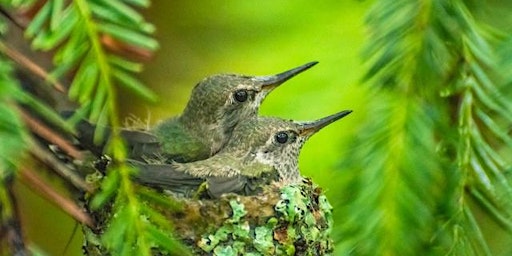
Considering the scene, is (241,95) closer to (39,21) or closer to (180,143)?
(180,143)

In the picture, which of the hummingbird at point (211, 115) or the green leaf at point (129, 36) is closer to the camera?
the green leaf at point (129, 36)

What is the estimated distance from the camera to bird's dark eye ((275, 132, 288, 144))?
0.95 meters

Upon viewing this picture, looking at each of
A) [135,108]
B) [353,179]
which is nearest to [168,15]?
[135,108]

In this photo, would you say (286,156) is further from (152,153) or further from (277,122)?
(152,153)

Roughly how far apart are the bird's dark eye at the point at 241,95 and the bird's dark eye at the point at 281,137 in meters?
0.05

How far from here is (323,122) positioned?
0.84m

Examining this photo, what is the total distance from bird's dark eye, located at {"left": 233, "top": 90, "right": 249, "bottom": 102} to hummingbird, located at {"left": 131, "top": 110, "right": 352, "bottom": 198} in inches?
1.0

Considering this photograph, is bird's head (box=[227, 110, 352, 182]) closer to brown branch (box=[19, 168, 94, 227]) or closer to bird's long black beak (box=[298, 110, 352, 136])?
bird's long black beak (box=[298, 110, 352, 136])

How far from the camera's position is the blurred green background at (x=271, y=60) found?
0.83 meters

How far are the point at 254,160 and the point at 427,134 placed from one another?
382mm

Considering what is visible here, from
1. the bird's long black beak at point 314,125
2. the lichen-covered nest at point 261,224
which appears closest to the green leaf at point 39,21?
the bird's long black beak at point 314,125

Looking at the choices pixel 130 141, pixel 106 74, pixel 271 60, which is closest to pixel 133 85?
pixel 106 74

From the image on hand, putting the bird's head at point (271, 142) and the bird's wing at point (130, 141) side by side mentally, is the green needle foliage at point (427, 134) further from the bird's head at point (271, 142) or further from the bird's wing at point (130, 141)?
the bird's head at point (271, 142)

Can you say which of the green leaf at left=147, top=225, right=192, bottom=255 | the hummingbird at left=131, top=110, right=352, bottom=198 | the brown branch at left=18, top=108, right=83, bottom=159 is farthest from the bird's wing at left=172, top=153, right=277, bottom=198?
the green leaf at left=147, top=225, right=192, bottom=255
